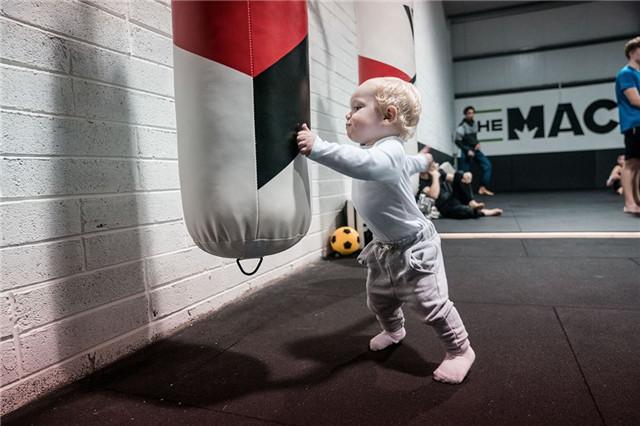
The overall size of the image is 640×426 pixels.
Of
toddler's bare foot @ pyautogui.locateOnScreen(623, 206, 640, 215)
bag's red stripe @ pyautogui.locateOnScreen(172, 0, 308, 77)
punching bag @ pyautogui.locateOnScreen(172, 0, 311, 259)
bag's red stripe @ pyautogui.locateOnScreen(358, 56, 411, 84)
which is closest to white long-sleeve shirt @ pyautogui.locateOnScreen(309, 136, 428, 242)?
punching bag @ pyautogui.locateOnScreen(172, 0, 311, 259)

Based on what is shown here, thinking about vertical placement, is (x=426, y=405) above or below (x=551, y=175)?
below

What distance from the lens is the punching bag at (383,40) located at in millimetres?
2299

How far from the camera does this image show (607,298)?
6.25 ft

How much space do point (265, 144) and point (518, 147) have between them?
369 inches

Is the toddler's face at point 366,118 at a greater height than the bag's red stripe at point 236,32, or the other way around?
the bag's red stripe at point 236,32

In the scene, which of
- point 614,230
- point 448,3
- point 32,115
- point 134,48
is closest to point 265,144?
point 32,115

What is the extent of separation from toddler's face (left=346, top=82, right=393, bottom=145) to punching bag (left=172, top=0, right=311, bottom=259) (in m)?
0.22

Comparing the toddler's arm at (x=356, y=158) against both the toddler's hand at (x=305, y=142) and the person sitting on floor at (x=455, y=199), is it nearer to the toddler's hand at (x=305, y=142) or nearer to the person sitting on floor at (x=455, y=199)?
the toddler's hand at (x=305, y=142)

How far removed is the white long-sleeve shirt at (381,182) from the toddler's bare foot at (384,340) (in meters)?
0.38

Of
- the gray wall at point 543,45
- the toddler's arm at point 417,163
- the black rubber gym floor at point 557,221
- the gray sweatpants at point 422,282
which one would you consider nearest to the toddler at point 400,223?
the gray sweatpants at point 422,282

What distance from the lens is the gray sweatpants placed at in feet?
4.12

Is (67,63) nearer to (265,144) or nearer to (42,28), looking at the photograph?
(42,28)

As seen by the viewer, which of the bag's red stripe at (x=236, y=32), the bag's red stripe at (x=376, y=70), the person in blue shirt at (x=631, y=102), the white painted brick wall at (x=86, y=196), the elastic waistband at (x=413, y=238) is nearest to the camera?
the bag's red stripe at (x=236, y=32)

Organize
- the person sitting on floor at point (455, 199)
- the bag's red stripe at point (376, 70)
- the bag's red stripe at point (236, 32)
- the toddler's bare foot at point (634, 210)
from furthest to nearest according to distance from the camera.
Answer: the person sitting on floor at point (455, 199) < the toddler's bare foot at point (634, 210) < the bag's red stripe at point (376, 70) < the bag's red stripe at point (236, 32)
